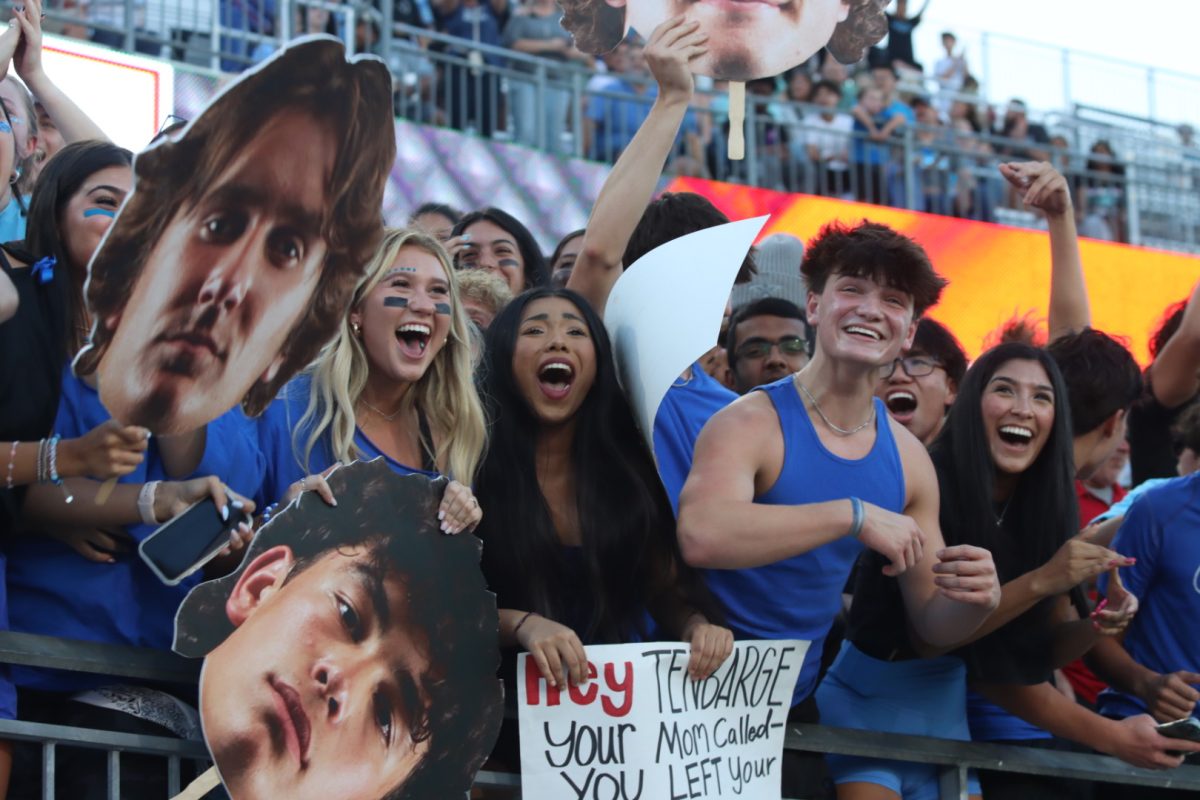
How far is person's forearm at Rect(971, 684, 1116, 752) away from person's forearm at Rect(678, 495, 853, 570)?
94 cm

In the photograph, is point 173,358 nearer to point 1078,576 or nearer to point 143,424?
point 143,424

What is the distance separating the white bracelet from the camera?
3.19m

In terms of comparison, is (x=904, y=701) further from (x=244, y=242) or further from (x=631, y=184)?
(x=244, y=242)

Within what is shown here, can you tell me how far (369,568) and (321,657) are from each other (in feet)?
0.67

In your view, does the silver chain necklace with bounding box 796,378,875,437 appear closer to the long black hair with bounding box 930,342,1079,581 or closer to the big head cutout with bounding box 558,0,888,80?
the long black hair with bounding box 930,342,1079,581

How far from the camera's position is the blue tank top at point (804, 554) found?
3750 mm

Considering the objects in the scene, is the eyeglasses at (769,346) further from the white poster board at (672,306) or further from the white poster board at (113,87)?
the white poster board at (113,87)

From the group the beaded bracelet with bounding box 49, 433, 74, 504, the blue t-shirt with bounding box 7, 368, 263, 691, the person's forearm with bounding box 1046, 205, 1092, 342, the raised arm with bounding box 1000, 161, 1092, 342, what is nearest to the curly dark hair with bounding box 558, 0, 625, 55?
the raised arm with bounding box 1000, 161, 1092, 342

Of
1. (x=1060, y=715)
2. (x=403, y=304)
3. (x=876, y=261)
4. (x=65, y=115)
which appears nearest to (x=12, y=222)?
(x=65, y=115)

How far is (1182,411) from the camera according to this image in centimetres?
502

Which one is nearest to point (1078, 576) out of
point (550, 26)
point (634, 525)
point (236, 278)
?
point (634, 525)

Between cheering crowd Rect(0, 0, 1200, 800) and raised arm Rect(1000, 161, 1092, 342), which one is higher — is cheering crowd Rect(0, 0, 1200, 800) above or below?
below

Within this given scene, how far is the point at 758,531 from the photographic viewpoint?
352 cm

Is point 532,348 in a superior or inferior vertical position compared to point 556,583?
superior
